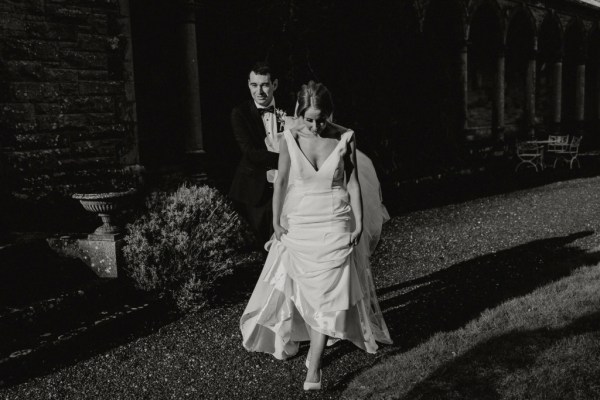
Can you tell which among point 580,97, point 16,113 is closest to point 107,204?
point 16,113

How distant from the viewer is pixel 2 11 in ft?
19.8

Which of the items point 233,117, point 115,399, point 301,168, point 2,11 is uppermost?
point 2,11

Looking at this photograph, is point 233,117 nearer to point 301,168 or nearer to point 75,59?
point 301,168

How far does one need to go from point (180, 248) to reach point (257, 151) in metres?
1.41

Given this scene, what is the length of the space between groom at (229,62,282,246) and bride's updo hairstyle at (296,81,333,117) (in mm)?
954

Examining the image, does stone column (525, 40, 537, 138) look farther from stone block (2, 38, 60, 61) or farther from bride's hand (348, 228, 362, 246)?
bride's hand (348, 228, 362, 246)

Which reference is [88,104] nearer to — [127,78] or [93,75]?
[93,75]

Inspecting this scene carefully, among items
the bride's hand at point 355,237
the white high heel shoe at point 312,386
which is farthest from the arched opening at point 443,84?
the white high heel shoe at point 312,386

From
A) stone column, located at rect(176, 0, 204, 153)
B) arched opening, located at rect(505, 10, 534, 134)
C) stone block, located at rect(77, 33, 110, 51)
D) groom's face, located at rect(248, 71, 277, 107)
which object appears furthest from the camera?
arched opening, located at rect(505, 10, 534, 134)

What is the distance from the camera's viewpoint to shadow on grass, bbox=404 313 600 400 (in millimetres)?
3400

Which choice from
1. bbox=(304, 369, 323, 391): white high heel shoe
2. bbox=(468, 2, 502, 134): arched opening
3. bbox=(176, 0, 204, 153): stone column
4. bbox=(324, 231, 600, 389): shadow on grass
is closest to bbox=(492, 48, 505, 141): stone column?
bbox=(468, 2, 502, 134): arched opening

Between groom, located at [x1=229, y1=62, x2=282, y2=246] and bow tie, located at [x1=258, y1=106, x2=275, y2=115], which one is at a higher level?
bow tie, located at [x1=258, y1=106, x2=275, y2=115]

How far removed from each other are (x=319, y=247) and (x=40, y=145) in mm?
4067

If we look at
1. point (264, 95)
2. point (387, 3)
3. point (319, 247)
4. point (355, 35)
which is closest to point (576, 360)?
point (319, 247)
